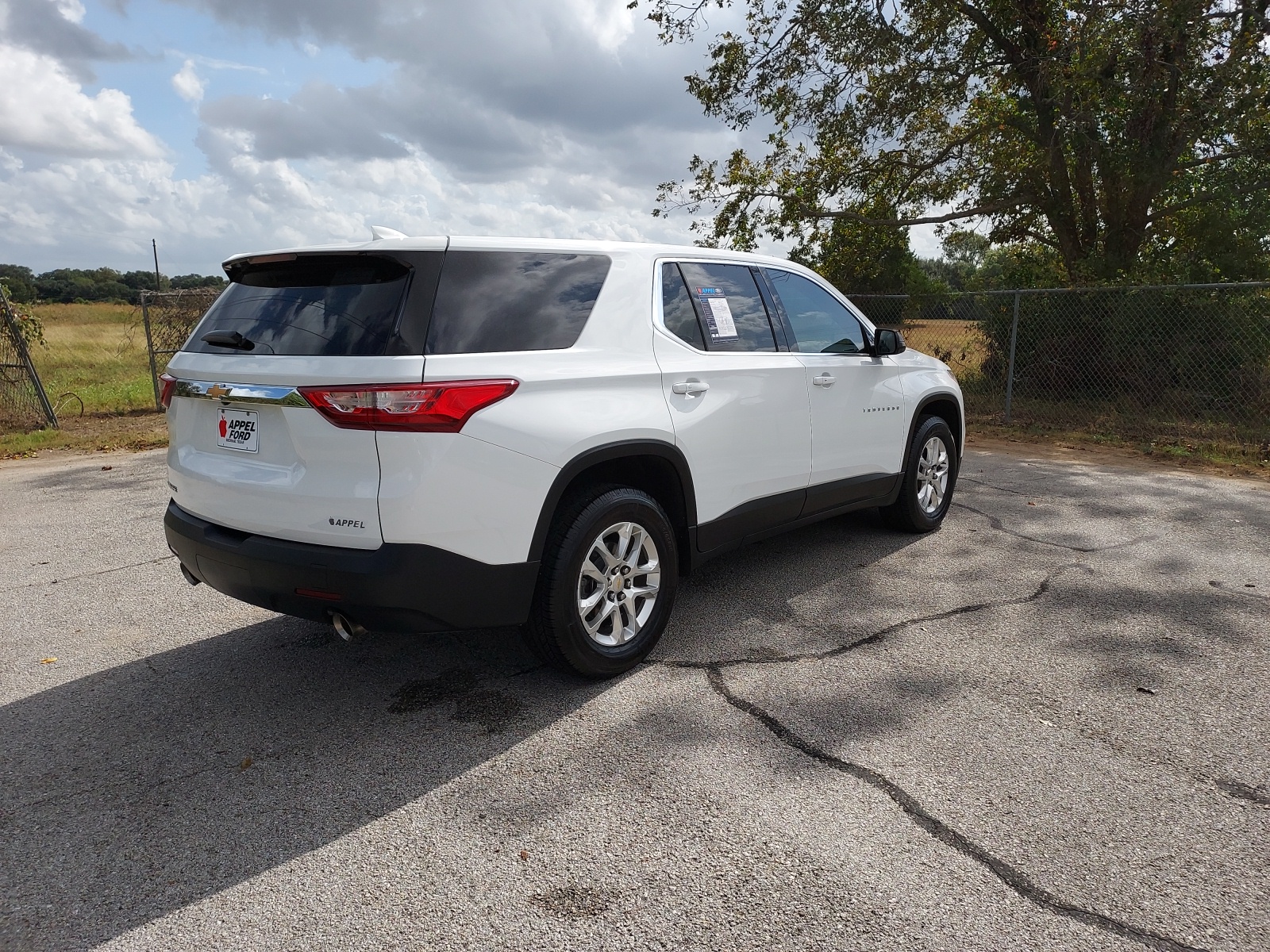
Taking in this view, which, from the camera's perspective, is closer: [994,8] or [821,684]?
[821,684]

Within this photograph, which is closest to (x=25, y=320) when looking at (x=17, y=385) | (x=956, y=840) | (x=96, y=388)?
(x=17, y=385)

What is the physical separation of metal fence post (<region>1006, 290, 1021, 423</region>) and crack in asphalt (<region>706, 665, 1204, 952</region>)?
378 inches

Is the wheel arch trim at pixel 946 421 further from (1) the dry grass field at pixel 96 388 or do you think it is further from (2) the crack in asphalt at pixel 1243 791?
(1) the dry grass field at pixel 96 388

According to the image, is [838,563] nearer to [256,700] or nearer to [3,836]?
[256,700]

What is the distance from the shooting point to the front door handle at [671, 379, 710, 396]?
12.8 ft

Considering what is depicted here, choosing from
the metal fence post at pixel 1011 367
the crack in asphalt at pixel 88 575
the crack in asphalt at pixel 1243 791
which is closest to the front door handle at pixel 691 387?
the crack in asphalt at pixel 1243 791

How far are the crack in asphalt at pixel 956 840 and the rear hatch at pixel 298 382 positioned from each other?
1655mm

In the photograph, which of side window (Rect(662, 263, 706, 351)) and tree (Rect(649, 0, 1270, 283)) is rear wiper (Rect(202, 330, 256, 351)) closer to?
side window (Rect(662, 263, 706, 351))

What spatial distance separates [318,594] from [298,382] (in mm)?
753

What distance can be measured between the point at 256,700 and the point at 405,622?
105 cm

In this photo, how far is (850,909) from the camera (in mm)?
2334

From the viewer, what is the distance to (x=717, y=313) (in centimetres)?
434

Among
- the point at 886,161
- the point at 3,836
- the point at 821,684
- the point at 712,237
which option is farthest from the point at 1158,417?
the point at 3,836

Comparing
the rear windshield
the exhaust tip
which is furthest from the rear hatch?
the exhaust tip
